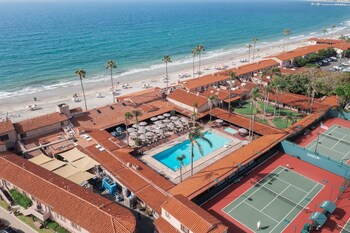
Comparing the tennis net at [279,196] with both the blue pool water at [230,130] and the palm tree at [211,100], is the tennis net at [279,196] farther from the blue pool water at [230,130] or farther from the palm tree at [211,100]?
the palm tree at [211,100]

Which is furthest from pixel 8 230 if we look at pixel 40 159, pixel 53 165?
pixel 40 159

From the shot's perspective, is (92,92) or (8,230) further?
(92,92)

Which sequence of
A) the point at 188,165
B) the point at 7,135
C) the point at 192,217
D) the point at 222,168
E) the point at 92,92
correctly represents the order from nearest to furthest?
the point at 192,217, the point at 222,168, the point at 188,165, the point at 7,135, the point at 92,92

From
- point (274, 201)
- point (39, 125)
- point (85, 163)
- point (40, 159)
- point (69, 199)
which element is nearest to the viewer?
point (69, 199)

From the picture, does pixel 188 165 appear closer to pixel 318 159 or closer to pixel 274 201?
pixel 274 201

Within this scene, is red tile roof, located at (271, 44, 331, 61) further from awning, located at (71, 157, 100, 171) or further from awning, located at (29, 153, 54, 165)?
awning, located at (29, 153, 54, 165)

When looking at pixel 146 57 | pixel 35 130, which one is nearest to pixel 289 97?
pixel 35 130

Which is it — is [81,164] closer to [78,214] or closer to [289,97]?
[78,214]
